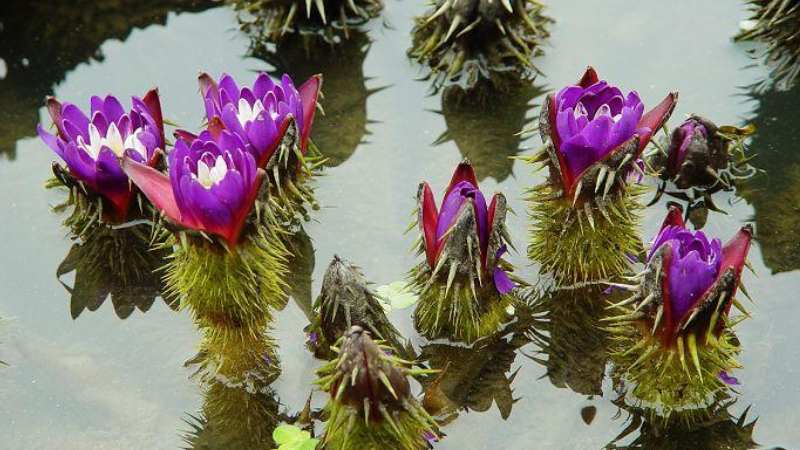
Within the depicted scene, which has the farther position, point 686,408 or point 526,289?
point 526,289

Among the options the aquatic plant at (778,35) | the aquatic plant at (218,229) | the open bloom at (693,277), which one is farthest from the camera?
the aquatic plant at (778,35)

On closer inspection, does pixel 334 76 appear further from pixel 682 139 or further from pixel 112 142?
pixel 682 139

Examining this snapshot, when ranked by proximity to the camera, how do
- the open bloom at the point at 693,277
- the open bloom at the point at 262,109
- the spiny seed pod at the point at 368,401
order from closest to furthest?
1. the spiny seed pod at the point at 368,401
2. the open bloom at the point at 693,277
3. the open bloom at the point at 262,109

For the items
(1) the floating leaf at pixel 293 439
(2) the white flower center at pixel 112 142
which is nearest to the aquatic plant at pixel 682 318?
(1) the floating leaf at pixel 293 439

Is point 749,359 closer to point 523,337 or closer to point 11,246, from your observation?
point 523,337

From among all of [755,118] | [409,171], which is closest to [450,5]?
[409,171]

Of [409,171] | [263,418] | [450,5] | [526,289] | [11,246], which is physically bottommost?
[526,289]

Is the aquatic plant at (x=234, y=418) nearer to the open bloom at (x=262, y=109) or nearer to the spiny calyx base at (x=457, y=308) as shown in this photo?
the spiny calyx base at (x=457, y=308)
